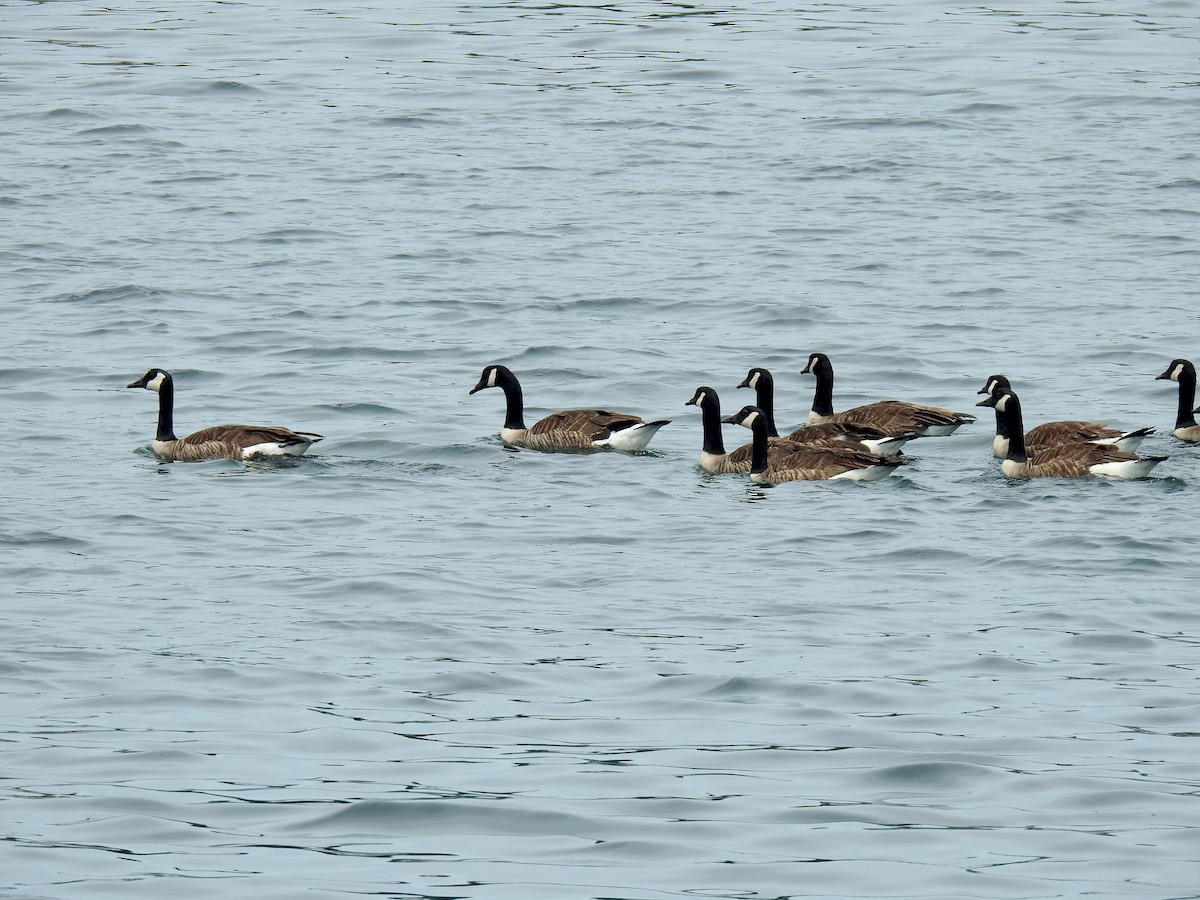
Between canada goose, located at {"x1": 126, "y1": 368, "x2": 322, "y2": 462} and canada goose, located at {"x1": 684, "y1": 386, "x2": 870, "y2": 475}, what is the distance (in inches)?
145

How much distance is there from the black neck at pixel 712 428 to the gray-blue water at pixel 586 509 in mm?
401

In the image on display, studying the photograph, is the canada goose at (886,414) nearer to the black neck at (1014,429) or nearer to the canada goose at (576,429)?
the black neck at (1014,429)

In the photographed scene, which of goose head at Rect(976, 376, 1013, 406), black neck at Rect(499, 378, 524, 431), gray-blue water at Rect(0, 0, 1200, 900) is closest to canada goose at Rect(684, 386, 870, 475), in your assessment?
gray-blue water at Rect(0, 0, 1200, 900)

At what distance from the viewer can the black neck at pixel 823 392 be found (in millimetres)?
20656

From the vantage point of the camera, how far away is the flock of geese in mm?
18156

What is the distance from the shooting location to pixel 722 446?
771 inches

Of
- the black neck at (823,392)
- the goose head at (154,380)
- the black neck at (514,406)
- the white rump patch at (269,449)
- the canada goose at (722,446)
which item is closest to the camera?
the white rump patch at (269,449)

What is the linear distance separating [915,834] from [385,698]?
346cm

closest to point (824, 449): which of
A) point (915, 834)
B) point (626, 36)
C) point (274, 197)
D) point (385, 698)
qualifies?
point (385, 698)

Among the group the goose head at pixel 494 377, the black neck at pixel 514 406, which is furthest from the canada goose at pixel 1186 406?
the goose head at pixel 494 377

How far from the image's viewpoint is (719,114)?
3947 cm

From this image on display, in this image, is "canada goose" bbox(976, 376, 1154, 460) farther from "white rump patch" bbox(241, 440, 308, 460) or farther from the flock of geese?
"white rump patch" bbox(241, 440, 308, 460)

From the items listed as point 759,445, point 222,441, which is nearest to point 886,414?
point 759,445

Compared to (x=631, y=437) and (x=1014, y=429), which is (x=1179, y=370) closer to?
(x=1014, y=429)
